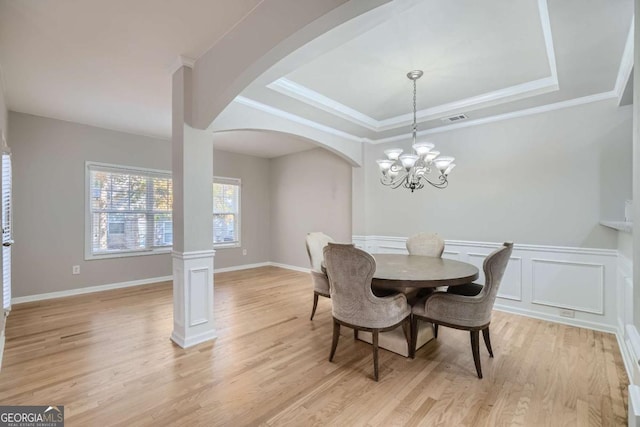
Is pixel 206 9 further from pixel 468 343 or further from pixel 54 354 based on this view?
pixel 468 343

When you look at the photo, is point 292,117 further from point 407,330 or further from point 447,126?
point 407,330

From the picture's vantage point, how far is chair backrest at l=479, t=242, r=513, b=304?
219cm

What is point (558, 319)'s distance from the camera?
10.9 feet

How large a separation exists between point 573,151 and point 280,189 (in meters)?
5.13

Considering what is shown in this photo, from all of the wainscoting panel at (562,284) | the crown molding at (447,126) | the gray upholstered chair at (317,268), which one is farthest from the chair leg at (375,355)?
the crown molding at (447,126)

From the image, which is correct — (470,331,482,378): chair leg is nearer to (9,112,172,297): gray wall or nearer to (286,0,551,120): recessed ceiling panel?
(286,0,551,120): recessed ceiling panel

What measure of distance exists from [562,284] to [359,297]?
8.89ft

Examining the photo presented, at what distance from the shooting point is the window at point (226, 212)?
19.7 feet

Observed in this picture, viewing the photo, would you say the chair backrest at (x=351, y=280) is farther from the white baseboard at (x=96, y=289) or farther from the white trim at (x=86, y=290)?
the white trim at (x=86, y=290)

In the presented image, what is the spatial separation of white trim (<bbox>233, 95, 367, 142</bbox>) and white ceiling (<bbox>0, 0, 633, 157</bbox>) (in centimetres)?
6

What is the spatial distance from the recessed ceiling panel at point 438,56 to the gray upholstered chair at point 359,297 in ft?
5.33

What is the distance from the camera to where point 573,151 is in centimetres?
326

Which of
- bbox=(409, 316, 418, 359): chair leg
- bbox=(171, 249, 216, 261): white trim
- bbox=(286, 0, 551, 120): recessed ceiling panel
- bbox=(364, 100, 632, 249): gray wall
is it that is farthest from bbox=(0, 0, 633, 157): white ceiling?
bbox=(409, 316, 418, 359): chair leg

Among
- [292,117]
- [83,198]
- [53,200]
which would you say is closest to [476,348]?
[292,117]
